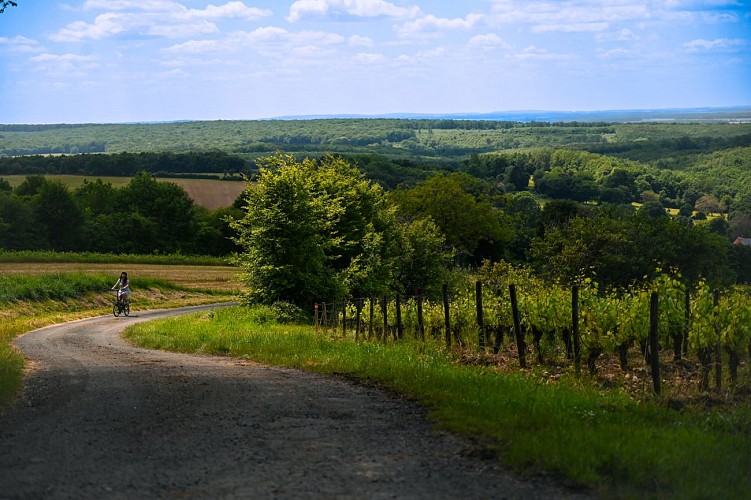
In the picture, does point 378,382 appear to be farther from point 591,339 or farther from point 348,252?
point 348,252

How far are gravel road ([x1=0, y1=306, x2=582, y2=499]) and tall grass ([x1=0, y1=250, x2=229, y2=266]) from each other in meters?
58.9

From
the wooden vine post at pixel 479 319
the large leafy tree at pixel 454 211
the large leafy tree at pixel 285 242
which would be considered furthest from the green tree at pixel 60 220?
the wooden vine post at pixel 479 319

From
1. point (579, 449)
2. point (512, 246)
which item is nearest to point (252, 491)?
point (579, 449)

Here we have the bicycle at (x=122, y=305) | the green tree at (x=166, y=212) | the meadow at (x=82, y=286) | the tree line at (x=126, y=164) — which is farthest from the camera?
the tree line at (x=126, y=164)

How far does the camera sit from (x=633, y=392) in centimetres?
1388

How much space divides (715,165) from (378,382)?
183837 mm

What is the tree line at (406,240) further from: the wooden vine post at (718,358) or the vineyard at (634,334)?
the wooden vine post at (718,358)

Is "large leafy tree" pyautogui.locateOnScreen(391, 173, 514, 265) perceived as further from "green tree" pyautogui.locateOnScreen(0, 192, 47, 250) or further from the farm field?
"green tree" pyautogui.locateOnScreen(0, 192, 47, 250)

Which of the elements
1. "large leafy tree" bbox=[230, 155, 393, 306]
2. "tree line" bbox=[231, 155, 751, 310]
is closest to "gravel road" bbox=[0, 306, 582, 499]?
"tree line" bbox=[231, 155, 751, 310]

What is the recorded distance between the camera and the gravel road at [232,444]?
7816 mm

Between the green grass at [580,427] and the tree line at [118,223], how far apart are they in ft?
298

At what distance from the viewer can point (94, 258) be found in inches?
3098

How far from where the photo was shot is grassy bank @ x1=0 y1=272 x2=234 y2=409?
1597 inches

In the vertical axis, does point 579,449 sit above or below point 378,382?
above
